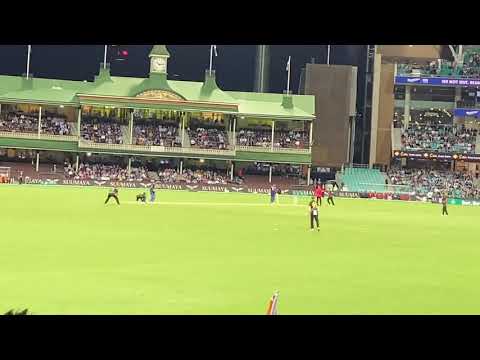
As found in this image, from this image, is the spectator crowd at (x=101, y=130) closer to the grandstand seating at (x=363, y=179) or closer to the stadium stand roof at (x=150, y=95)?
the stadium stand roof at (x=150, y=95)

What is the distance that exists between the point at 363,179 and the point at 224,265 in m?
55.5

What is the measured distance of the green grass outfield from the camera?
12844mm

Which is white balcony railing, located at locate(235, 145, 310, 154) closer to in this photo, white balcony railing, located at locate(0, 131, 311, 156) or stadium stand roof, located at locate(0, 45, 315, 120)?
white balcony railing, located at locate(0, 131, 311, 156)

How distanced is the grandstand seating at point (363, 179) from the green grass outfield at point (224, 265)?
35855 millimetres

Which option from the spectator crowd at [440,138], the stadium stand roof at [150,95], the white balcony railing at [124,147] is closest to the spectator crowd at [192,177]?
the white balcony railing at [124,147]

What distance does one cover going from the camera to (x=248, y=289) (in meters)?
14.3

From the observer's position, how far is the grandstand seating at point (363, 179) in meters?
67.8

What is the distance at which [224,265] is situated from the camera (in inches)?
688

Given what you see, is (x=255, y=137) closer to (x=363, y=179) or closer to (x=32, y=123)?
(x=363, y=179)

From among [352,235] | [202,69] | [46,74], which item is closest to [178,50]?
[202,69]
